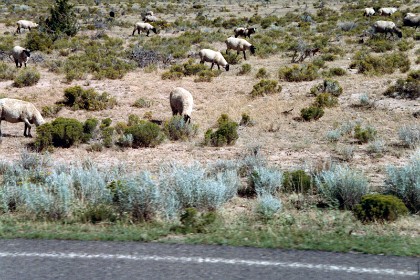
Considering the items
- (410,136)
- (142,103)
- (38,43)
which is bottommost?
(410,136)

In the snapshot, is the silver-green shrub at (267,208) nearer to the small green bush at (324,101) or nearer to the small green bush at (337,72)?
the small green bush at (324,101)

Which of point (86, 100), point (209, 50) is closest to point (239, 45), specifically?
point (209, 50)

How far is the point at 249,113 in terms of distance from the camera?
17.3m

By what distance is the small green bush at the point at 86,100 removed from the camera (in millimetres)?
18250

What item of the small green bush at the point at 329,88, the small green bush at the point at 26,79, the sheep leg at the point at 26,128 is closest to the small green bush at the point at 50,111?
the sheep leg at the point at 26,128

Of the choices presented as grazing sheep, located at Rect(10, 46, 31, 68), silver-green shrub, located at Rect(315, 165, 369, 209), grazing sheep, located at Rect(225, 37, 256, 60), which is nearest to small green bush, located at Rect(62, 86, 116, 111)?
grazing sheep, located at Rect(10, 46, 31, 68)

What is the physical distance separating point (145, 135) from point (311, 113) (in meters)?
5.24

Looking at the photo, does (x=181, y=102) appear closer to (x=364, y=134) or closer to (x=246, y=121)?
(x=246, y=121)

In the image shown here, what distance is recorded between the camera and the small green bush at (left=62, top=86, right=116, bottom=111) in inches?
719

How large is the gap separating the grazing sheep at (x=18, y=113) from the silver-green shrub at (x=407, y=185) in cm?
975

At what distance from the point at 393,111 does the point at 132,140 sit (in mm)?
8066

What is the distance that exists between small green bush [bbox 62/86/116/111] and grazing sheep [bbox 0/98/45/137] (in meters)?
3.29

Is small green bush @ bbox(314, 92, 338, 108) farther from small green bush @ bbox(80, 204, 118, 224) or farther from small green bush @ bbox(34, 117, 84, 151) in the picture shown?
small green bush @ bbox(80, 204, 118, 224)

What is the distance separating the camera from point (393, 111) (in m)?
16.5
